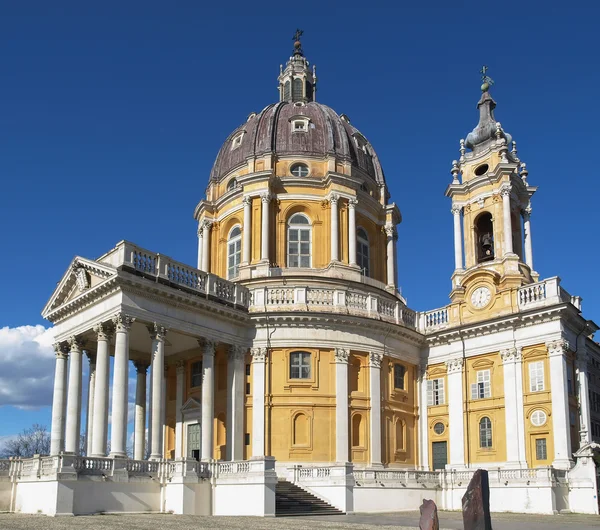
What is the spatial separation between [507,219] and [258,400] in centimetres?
1625

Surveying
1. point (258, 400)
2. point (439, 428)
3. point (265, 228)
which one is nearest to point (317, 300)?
point (258, 400)

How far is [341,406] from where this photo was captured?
115ft

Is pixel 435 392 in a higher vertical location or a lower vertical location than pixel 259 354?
lower

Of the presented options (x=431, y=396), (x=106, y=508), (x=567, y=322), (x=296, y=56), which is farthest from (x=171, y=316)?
(x=296, y=56)

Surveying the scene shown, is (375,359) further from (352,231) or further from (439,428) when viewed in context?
(352,231)

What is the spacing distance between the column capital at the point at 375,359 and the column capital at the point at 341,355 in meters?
1.46

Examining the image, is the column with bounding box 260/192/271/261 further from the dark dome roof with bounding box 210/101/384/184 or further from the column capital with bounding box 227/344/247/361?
the column capital with bounding box 227/344/247/361

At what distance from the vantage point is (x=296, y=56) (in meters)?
52.2

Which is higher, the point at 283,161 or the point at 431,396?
the point at 283,161

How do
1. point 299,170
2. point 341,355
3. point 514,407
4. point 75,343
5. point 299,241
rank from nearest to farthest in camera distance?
1. point 75,343
2. point 514,407
3. point 341,355
4. point 299,241
5. point 299,170

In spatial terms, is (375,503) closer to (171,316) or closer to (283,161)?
(171,316)

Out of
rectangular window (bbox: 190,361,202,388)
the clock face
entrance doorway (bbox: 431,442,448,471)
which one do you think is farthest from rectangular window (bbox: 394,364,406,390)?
rectangular window (bbox: 190,361,202,388)

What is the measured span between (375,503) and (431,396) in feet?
30.4

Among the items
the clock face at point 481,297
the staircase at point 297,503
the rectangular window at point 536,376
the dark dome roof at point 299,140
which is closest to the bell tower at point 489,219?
the clock face at point 481,297
